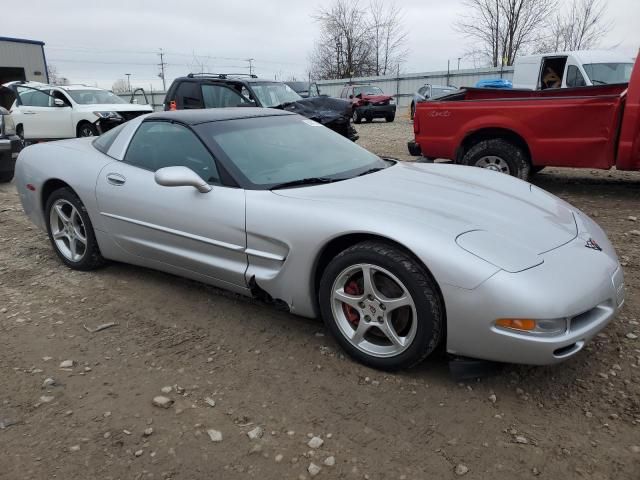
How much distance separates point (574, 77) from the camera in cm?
1027

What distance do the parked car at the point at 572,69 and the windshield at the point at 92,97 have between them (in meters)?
9.24

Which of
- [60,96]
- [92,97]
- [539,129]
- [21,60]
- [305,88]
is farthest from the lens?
[21,60]

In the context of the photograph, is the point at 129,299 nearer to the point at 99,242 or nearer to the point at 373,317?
the point at 99,242

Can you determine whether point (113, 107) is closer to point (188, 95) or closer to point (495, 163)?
point (188, 95)

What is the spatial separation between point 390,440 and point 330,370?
609mm

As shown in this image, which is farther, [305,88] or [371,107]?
Result: [371,107]

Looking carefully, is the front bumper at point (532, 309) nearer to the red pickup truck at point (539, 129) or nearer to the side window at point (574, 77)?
the red pickup truck at point (539, 129)

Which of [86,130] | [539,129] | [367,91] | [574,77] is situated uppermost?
[574,77]

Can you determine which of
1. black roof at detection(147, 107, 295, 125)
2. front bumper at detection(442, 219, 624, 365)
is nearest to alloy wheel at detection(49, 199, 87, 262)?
black roof at detection(147, 107, 295, 125)

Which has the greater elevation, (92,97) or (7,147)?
(92,97)

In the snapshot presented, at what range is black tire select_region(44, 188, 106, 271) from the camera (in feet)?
13.1

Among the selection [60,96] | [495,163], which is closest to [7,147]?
[60,96]

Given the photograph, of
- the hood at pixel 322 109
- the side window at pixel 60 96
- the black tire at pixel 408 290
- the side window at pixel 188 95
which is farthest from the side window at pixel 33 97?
the black tire at pixel 408 290

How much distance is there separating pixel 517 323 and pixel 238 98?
876cm
